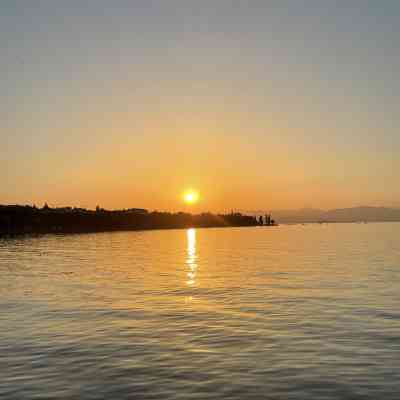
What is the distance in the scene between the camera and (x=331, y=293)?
136 feet

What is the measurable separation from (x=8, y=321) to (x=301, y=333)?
17.6 metres

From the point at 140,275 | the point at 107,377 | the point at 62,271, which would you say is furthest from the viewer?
the point at 62,271

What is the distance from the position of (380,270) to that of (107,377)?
49004 mm

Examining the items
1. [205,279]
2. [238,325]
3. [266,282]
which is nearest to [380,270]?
[266,282]

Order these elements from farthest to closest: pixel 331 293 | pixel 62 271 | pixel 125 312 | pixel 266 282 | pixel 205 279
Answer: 1. pixel 62 271
2. pixel 205 279
3. pixel 266 282
4. pixel 331 293
5. pixel 125 312

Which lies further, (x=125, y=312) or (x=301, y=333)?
(x=125, y=312)

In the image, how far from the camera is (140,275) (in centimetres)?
5831

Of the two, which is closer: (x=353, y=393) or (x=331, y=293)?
(x=353, y=393)

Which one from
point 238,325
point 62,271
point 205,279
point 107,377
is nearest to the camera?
point 107,377

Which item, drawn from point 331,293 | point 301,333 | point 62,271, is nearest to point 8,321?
point 301,333

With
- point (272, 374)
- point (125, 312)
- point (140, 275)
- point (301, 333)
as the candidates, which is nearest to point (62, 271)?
point (140, 275)

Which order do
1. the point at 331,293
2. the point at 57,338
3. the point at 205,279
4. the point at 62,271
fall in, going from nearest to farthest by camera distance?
the point at 57,338 < the point at 331,293 < the point at 205,279 < the point at 62,271

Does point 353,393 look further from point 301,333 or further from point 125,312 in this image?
point 125,312

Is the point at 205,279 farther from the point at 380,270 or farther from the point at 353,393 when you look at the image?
the point at 353,393
